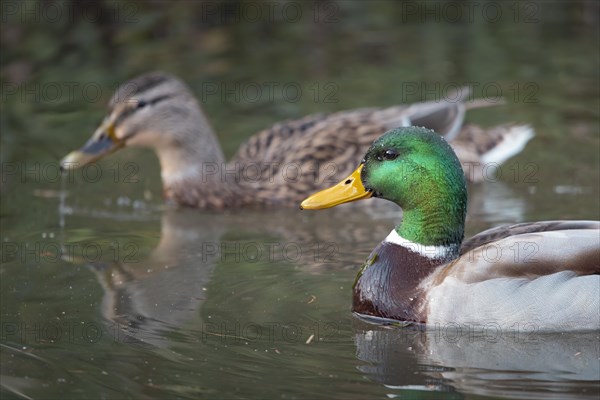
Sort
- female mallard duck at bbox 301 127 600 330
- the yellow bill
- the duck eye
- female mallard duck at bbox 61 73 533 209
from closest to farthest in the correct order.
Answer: female mallard duck at bbox 301 127 600 330
the duck eye
the yellow bill
female mallard duck at bbox 61 73 533 209

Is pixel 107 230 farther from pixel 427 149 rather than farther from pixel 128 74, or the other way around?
pixel 128 74

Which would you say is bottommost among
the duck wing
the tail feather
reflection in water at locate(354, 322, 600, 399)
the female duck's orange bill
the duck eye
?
reflection in water at locate(354, 322, 600, 399)

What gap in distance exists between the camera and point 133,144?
10477 millimetres

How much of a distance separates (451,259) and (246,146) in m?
3.94

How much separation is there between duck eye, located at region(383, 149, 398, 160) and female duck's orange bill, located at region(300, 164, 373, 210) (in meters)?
0.21

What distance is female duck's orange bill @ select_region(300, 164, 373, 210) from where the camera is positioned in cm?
722

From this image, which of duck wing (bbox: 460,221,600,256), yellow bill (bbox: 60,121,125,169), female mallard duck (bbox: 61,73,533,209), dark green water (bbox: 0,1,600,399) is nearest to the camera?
dark green water (bbox: 0,1,600,399)

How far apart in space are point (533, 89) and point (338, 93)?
2005 mm

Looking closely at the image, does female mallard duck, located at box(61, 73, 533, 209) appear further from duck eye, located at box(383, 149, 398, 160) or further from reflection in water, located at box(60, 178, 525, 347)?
duck eye, located at box(383, 149, 398, 160)

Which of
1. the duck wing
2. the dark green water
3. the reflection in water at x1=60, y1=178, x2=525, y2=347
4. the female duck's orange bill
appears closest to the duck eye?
the female duck's orange bill

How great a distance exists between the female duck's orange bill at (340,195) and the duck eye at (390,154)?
0.21 m

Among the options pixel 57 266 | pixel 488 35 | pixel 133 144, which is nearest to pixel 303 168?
pixel 133 144

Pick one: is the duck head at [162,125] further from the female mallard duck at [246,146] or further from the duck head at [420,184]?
the duck head at [420,184]

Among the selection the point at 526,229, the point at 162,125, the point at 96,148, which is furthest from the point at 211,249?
the point at 526,229
